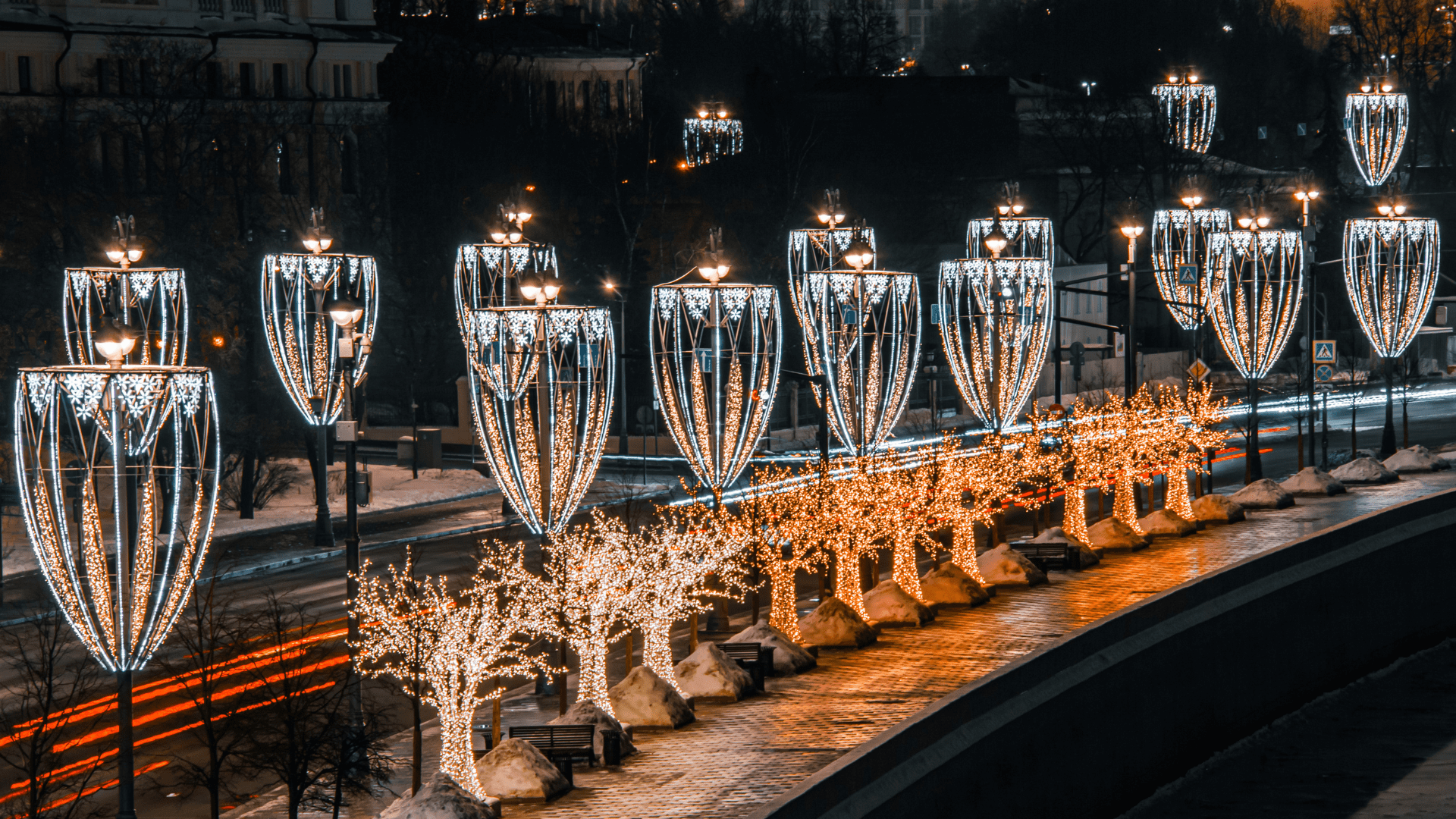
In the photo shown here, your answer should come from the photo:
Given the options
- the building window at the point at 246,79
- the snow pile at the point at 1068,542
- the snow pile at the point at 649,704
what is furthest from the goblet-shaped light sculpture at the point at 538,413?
the building window at the point at 246,79

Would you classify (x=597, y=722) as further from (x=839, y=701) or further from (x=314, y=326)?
(x=314, y=326)

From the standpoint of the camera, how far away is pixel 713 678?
2695cm

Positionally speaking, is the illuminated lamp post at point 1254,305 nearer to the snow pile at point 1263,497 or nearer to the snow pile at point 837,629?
the snow pile at point 1263,497

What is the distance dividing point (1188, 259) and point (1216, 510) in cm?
2350

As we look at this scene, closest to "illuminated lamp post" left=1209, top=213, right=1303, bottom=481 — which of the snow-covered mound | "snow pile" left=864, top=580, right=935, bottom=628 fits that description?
the snow-covered mound

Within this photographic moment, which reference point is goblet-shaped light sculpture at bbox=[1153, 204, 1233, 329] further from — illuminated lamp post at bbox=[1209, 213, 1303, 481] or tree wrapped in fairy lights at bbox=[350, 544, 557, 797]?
tree wrapped in fairy lights at bbox=[350, 544, 557, 797]

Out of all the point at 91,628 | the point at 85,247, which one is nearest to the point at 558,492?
the point at 91,628

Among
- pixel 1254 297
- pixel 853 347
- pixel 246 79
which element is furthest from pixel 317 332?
pixel 246 79

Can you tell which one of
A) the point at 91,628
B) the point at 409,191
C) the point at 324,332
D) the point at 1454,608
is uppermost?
the point at 409,191

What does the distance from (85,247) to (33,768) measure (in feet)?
118

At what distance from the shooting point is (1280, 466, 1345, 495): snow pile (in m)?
46.6

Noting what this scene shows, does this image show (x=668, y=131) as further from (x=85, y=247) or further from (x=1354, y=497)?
(x=1354, y=497)

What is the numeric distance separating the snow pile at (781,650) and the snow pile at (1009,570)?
756 cm

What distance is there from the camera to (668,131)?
8781 centimetres
